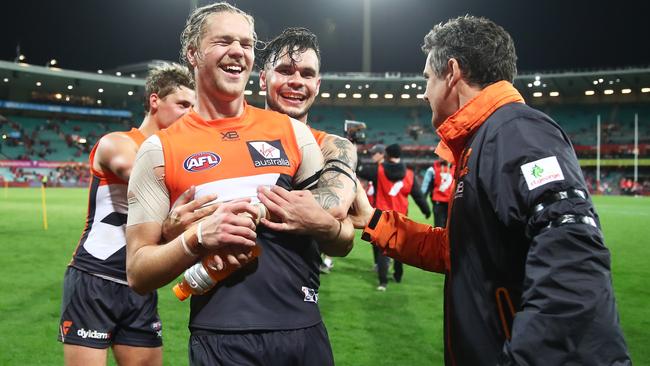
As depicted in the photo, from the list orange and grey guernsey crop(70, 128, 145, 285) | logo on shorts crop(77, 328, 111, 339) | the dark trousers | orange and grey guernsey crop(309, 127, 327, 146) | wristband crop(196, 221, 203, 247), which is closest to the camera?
wristband crop(196, 221, 203, 247)

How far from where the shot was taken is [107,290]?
3432 mm

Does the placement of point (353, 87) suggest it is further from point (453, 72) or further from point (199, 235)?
point (199, 235)

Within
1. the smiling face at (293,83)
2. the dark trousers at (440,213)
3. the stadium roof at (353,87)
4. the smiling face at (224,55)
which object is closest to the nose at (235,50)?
the smiling face at (224,55)

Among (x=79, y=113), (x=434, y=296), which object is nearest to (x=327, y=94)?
(x=79, y=113)

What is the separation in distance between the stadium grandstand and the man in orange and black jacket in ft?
153

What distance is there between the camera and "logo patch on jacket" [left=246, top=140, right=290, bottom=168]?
233cm

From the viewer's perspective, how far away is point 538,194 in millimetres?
1795

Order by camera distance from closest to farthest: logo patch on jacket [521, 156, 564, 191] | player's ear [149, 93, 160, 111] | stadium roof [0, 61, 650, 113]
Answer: logo patch on jacket [521, 156, 564, 191]
player's ear [149, 93, 160, 111]
stadium roof [0, 61, 650, 113]

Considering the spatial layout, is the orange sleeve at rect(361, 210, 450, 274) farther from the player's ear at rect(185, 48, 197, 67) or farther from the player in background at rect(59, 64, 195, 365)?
the player in background at rect(59, 64, 195, 365)

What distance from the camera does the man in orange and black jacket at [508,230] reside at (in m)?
1.69

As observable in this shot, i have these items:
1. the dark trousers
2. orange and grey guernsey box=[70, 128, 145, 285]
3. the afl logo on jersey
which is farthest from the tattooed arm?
the dark trousers

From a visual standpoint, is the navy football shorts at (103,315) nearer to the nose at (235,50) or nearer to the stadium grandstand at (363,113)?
the nose at (235,50)

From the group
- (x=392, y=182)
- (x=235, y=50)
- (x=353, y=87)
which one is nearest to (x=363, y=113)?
(x=353, y=87)

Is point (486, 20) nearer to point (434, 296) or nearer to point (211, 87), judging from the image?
point (211, 87)
